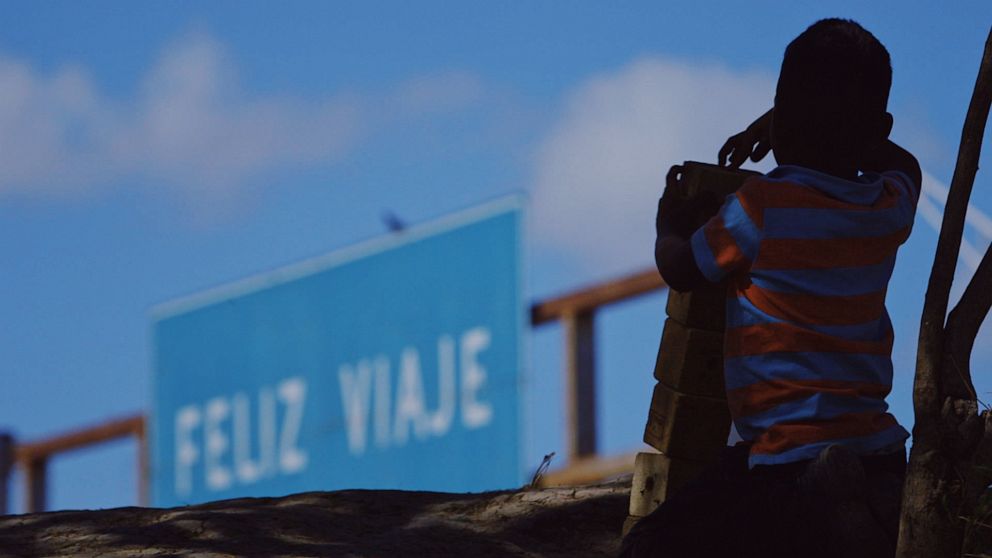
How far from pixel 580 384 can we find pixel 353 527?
9.23 feet

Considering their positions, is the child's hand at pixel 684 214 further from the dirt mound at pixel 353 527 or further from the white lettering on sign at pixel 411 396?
the white lettering on sign at pixel 411 396

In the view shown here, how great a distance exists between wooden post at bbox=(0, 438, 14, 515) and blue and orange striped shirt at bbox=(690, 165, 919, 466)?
5.80 m

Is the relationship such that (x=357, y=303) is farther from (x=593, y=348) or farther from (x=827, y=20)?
(x=827, y=20)

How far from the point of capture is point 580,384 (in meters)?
8.19

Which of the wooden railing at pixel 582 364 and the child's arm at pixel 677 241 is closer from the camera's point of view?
the child's arm at pixel 677 241

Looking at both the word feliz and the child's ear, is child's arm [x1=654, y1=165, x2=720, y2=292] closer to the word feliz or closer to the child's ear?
the child's ear

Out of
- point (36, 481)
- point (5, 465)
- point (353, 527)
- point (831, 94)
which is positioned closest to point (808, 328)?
point (831, 94)

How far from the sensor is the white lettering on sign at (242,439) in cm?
902

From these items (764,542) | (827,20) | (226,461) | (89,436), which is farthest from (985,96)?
(89,436)

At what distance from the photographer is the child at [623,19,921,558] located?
4137mm

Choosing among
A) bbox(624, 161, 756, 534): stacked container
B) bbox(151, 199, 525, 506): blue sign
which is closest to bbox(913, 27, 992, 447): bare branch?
bbox(624, 161, 756, 534): stacked container

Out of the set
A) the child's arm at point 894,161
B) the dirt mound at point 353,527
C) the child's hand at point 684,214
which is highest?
the child's arm at point 894,161

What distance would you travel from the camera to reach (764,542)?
4.17 meters

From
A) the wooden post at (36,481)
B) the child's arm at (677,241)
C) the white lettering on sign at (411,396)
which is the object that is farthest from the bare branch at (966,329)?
the wooden post at (36,481)
